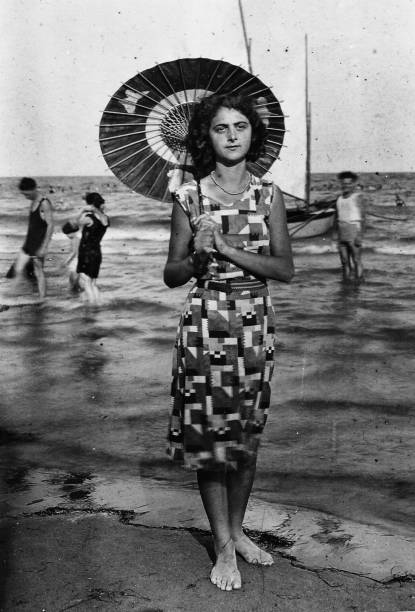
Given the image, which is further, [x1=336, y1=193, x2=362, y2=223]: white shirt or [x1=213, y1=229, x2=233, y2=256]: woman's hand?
[x1=336, y1=193, x2=362, y2=223]: white shirt

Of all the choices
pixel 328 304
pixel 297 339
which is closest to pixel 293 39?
pixel 297 339

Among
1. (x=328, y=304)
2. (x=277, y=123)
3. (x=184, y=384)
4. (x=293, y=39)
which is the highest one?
(x=293, y=39)

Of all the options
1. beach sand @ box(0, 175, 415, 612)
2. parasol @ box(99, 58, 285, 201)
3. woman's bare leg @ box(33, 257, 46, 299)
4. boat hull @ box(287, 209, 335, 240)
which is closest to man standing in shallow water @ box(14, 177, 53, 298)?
woman's bare leg @ box(33, 257, 46, 299)

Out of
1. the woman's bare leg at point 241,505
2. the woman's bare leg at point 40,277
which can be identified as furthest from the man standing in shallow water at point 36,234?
the woman's bare leg at point 241,505

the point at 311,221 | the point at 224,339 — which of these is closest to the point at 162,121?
the point at 224,339

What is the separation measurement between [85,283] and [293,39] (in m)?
3.04

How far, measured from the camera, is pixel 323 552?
2.43m

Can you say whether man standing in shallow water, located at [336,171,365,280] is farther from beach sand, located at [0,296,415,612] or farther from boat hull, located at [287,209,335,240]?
beach sand, located at [0,296,415,612]

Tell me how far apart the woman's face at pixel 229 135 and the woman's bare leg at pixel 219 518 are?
905 mm

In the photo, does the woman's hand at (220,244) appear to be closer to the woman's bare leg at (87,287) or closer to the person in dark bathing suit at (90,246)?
the person in dark bathing suit at (90,246)

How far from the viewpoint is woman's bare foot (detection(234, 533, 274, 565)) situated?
2.28 metres

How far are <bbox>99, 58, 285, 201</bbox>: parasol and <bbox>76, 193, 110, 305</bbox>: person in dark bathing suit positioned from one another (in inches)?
141

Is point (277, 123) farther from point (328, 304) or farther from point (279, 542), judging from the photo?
point (328, 304)

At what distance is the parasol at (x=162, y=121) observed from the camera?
2.47 metres
